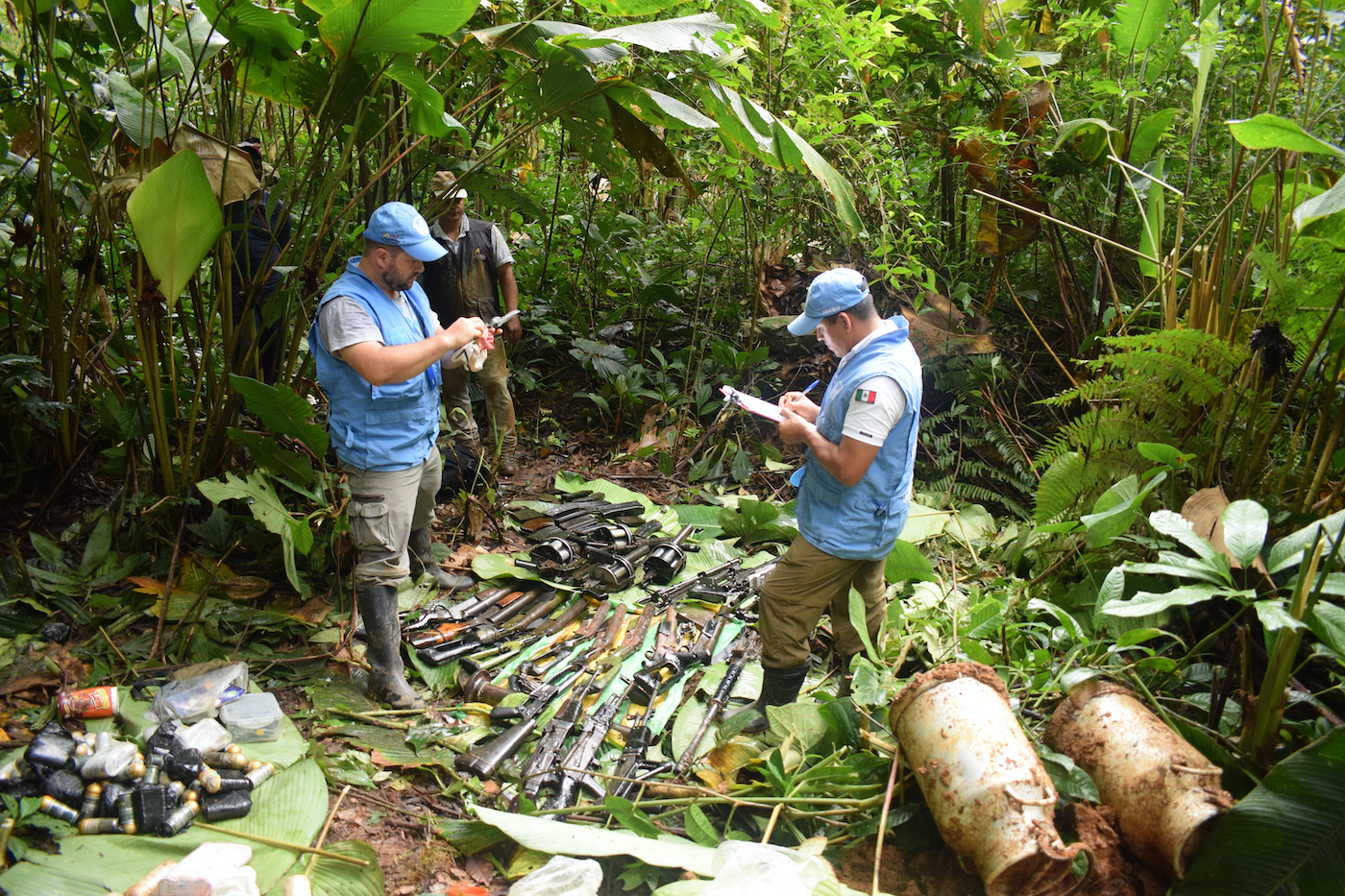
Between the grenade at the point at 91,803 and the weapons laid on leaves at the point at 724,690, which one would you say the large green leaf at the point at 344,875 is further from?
the weapons laid on leaves at the point at 724,690

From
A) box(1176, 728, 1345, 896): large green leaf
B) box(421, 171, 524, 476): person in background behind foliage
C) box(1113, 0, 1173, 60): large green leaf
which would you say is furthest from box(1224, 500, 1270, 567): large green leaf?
box(421, 171, 524, 476): person in background behind foliage

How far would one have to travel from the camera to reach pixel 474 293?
18.9ft

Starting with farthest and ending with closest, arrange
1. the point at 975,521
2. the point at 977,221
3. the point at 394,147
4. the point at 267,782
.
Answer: the point at 977,221 → the point at 975,521 → the point at 394,147 → the point at 267,782

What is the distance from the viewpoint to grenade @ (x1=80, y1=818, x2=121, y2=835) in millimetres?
2236

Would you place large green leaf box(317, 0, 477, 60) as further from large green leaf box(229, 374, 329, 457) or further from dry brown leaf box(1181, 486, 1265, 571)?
dry brown leaf box(1181, 486, 1265, 571)

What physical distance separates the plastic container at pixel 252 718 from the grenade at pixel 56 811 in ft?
1.74

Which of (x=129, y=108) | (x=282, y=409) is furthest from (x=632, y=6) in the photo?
(x=282, y=409)

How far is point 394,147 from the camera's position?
4340 millimetres

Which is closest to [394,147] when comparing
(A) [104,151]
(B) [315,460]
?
(A) [104,151]

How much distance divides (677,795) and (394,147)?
3.52 m

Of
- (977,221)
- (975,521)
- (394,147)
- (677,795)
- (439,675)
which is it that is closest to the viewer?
(677,795)

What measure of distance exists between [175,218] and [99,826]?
203 centimetres

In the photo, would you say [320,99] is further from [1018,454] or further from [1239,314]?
[1018,454]

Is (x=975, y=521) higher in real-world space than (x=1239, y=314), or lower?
lower
